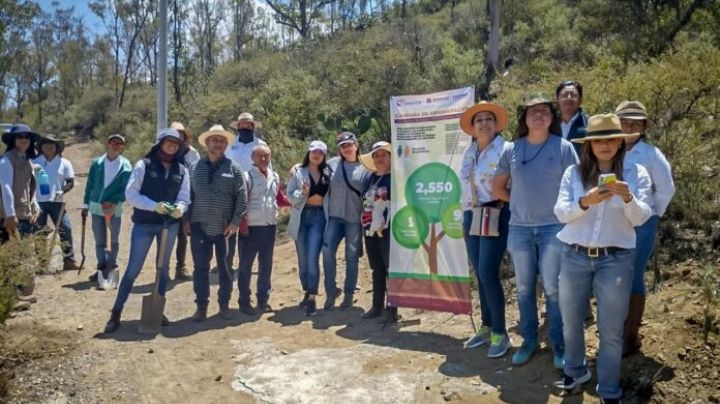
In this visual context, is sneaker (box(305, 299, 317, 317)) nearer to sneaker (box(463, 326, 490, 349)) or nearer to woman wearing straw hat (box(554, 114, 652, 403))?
sneaker (box(463, 326, 490, 349))

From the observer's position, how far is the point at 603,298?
3.88 meters

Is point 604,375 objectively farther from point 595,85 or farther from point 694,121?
point 595,85

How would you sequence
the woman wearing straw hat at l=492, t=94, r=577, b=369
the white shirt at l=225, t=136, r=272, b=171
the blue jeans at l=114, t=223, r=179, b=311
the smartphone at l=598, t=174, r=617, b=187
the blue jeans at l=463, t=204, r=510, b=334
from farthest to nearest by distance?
the white shirt at l=225, t=136, r=272, b=171 < the blue jeans at l=114, t=223, r=179, b=311 < the blue jeans at l=463, t=204, r=510, b=334 < the woman wearing straw hat at l=492, t=94, r=577, b=369 < the smartphone at l=598, t=174, r=617, b=187

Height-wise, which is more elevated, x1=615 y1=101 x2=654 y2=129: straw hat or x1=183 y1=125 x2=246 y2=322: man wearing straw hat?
x1=615 y1=101 x2=654 y2=129: straw hat

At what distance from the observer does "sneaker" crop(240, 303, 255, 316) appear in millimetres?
6957

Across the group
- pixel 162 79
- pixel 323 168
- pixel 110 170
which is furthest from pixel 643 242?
pixel 162 79

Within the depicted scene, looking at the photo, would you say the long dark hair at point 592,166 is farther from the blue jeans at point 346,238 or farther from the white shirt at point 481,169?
the blue jeans at point 346,238

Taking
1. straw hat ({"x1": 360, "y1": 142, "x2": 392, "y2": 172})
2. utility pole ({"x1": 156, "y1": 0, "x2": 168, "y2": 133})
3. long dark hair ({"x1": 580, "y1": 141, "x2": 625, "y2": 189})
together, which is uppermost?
utility pole ({"x1": 156, "y1": 0, "x2": 168, "y2": 133})

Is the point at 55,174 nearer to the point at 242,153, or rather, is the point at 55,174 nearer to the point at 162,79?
the point at 242,153

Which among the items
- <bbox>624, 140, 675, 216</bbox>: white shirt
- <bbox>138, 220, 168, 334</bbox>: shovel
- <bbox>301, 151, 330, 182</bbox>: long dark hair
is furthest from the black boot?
<bbox>624, 140, 675, 216</bbox>: white shirt

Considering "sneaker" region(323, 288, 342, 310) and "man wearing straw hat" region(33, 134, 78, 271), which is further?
"man wearing straw hat" region(33, 134, 78, 271)

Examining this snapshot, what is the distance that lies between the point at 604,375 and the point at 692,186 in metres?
3.52

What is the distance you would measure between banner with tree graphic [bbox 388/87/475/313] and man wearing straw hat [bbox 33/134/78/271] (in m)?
4.84

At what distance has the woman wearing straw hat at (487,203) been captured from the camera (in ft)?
16.5
